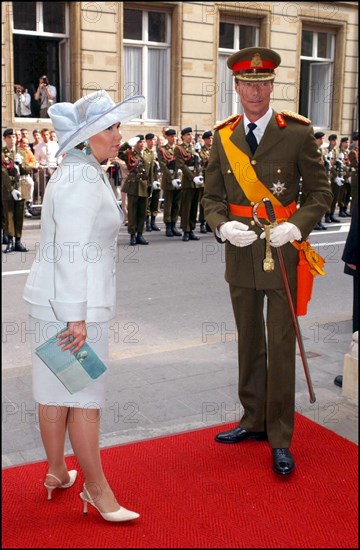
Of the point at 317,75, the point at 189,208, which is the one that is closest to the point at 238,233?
the point at 189,208

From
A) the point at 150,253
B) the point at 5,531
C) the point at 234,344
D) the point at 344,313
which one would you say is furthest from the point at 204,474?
the point at 150,253

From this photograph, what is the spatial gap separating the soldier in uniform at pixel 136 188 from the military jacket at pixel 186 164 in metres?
0.66

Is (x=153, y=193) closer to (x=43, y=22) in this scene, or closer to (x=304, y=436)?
(x=43, y=22)

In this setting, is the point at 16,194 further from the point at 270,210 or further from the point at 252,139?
the point at 270,210

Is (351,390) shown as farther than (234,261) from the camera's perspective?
Yes

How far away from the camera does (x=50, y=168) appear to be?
1462 cm

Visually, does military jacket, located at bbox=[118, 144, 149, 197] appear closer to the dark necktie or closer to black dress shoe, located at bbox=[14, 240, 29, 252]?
black dress shoe, located at bbox=[14, 240, 29, 252]

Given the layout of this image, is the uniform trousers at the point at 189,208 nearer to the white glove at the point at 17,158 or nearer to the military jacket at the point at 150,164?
the military jacket at the point at 150,164

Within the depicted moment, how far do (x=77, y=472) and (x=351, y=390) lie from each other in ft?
6.07

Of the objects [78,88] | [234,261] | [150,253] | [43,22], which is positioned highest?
[43,22]

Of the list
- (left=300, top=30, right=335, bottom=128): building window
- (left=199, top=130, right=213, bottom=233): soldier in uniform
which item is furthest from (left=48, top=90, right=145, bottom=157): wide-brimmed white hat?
(left=300, top=30, right=335, bottom=128): building window

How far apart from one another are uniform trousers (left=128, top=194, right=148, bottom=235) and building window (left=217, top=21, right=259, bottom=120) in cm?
715

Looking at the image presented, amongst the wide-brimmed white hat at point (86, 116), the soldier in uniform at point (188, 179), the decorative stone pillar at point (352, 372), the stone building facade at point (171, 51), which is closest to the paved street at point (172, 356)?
the decorative stone pillar at point (352, 372)

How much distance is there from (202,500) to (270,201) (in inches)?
55.8
